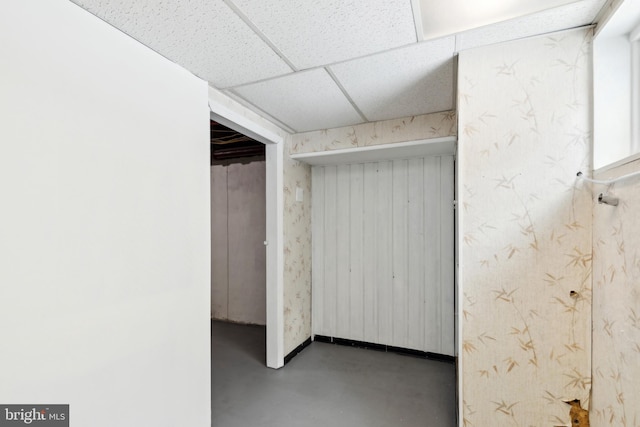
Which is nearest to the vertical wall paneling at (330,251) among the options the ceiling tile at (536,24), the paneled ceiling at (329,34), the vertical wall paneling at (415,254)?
the vertical wall paneling at (415,254)

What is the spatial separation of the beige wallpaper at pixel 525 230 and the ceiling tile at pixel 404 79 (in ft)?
0.62

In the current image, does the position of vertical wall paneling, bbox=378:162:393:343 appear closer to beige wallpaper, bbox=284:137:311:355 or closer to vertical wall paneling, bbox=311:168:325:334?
vertical wall paneling, bbox=311:168:325:334

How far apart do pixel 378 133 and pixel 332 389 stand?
2162 millimetres

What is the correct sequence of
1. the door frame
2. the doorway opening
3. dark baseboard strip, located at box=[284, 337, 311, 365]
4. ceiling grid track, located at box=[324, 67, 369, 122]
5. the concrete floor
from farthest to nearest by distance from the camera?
1. the doorway opening
2. dark baseboard strip, located at box=[284, 337, 311, 365]
3. the door frame
4. the concrete floor
5. ceiling grid track, located at box=[324, 67, 369, 122]

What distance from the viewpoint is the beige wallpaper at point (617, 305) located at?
1.05m

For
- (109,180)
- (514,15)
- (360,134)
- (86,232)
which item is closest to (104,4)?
(109,180)

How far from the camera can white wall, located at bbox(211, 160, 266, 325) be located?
12.9ft

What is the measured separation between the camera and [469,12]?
136 centimetres

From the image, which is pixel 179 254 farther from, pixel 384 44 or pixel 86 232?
pixel 384 44

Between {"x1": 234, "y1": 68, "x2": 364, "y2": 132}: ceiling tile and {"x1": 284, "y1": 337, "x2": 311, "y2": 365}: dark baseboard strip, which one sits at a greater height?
{"x1": 234, "y1": 68, "x2": 364, "y2": 132}: ceiling tile

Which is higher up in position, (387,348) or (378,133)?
(378,133)

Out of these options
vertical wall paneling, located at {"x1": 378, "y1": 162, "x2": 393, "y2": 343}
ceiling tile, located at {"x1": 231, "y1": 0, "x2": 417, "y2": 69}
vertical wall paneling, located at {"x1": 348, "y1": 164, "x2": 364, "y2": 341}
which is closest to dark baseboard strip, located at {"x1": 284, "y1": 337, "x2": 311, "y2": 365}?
vertical wall paneling, located at {"x1": 348, "y1": 164, "x2": 364, "y2": 341}

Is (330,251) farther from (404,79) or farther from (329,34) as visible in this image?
(329,34)

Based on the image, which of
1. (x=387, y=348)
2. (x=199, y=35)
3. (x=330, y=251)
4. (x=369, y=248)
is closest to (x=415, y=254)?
(x=369, y=248)
